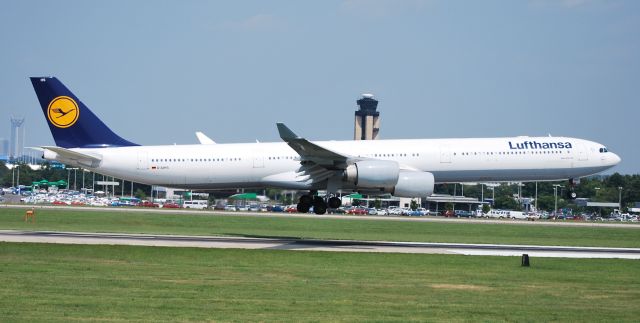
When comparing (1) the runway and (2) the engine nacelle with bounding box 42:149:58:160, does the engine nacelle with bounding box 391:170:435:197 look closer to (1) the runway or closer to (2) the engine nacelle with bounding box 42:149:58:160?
(1) the runway

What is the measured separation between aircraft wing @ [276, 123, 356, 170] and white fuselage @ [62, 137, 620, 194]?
10.2 ft

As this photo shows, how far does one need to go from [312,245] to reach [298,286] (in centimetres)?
1529

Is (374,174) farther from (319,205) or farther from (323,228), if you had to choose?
(323,228)

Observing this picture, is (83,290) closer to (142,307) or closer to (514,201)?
(142,307)

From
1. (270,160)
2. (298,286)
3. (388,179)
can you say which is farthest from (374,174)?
(298,286)

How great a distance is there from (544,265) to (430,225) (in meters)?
28.6

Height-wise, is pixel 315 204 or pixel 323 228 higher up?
pixel 315 204

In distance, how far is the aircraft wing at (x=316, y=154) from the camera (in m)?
44.8

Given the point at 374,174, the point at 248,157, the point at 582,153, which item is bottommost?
the point at 374,174

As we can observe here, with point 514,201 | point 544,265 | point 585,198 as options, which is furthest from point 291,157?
point 585,198

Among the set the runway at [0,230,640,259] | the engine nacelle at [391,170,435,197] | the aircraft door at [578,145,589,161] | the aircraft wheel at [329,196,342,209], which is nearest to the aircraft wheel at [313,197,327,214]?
the aircraft wheel at [329,196,342,209]

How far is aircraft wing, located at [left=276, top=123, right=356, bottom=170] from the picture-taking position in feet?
147

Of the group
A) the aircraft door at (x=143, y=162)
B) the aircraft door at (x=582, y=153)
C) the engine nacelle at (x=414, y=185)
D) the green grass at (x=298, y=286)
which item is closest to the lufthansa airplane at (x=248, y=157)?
the aircraft door at (x=143, y=162)

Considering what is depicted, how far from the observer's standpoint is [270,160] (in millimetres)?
50719
